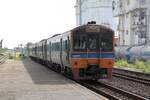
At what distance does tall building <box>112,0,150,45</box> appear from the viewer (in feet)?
259

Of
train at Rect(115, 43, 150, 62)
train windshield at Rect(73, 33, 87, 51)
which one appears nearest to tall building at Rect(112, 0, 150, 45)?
train at Rect(115, 43, 150, 62)

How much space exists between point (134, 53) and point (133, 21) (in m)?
33.1

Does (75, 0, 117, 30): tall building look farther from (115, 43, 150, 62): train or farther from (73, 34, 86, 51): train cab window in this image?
(73, 34, 86, 51): train cab window

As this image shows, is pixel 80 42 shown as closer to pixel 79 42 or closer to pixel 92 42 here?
pixel 79 42

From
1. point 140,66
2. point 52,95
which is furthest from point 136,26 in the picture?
point 52,95

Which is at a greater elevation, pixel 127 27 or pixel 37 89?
pixel 127 27

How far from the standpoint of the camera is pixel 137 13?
81312 millimetres

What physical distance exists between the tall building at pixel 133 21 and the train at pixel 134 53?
17617 millimetres

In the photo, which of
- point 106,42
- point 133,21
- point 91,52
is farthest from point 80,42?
point 133,21

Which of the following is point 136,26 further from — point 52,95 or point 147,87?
point 52,95

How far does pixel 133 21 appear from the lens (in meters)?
82.9

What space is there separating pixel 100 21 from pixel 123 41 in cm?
1393

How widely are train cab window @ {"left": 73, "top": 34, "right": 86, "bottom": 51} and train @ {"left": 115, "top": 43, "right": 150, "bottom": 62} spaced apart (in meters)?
25.0

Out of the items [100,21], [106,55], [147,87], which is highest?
[100,21]
